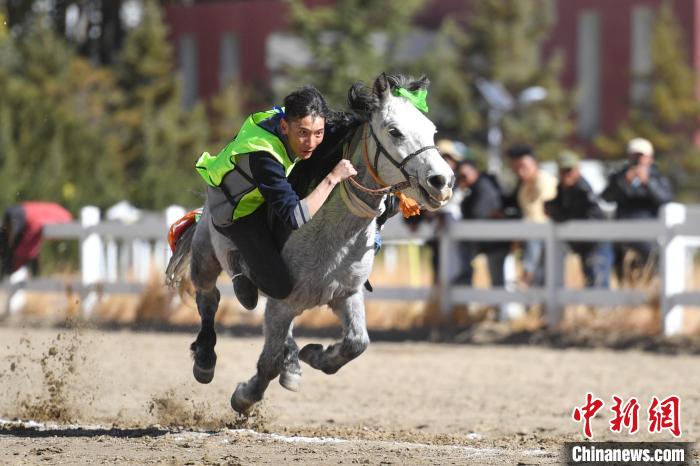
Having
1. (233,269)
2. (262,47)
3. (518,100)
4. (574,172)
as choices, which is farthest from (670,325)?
(262,47)

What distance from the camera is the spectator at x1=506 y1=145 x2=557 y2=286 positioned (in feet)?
48.0

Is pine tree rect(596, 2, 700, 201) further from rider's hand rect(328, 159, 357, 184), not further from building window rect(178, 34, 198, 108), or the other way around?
rider's hand rect(328, 159, 357, 184)

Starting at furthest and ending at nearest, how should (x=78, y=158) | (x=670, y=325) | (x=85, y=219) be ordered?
(x=78, y=158) < (x=85, y=219) < (x=670, y=325)

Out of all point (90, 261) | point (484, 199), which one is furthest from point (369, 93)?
point (90, 261)

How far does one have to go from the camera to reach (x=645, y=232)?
1369 centimetres

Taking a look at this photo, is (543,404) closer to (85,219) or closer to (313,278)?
(313,278)

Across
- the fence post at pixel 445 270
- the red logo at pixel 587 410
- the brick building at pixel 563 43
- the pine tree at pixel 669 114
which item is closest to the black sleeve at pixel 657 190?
the fence post at pixel 445 270

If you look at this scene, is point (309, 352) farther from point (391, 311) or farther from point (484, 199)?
point (391, 311)

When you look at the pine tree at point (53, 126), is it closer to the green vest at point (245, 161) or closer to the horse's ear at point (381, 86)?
the green vest at point (245, 161)

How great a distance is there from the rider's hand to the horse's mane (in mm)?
319

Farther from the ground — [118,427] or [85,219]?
[85,219]

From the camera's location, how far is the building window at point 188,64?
161ft

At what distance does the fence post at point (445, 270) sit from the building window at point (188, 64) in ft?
116

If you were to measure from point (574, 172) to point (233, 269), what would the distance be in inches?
267
